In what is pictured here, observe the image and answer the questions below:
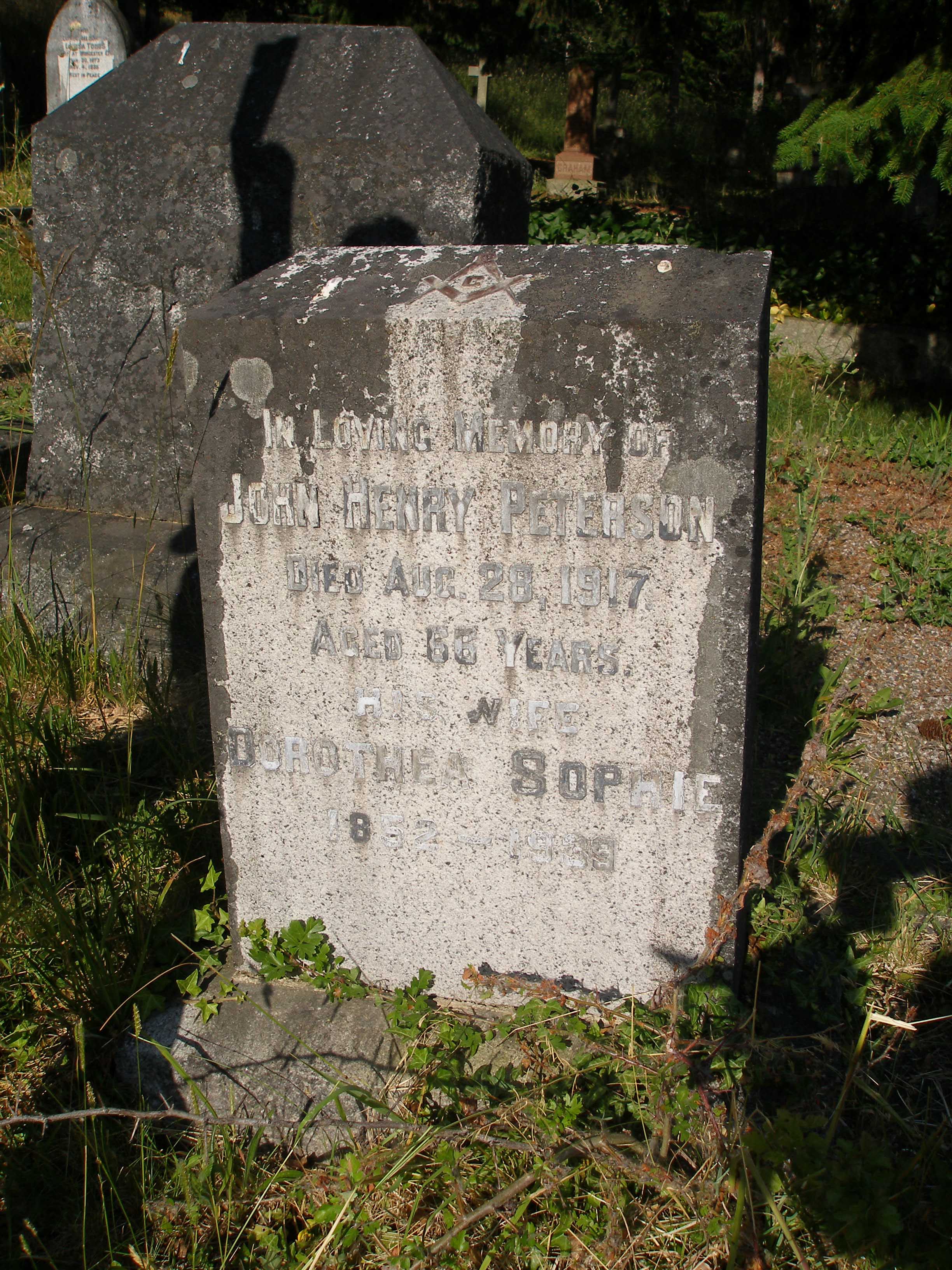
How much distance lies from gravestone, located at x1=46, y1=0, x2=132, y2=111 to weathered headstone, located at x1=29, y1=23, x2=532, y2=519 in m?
4.27

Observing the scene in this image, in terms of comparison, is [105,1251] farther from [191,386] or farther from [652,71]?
[652,71]

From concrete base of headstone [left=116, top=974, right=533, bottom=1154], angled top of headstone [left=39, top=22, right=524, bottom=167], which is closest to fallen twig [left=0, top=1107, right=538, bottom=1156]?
concrete base of headstone [left=116, top=974, right=533, bottom=1154]

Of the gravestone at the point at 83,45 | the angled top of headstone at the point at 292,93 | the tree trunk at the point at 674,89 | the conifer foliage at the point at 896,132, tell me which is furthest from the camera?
the tree trunk at the point at 674,89

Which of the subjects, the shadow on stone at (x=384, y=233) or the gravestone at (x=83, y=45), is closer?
the shadow on stone at (x=384, y=233)

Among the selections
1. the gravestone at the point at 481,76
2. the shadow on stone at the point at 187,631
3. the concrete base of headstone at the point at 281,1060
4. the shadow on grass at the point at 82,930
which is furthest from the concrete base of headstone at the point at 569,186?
the concrete base of headstone at the point at 281,1060

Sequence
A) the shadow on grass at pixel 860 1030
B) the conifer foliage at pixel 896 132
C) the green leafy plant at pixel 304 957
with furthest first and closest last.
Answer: the conifer foliage at pixel 896 132 < the green leafy plant at pixel 304 957 < the shadow on grass at pixel 860 1030

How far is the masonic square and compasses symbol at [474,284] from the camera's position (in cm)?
166

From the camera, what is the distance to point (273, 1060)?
1.91 metres

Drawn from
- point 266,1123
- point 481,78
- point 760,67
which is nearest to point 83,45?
point 266,1123

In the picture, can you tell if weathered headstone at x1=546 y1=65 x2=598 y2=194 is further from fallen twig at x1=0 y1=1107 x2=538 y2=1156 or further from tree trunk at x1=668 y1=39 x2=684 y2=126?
fallen twig at x1=0 y1=1107 x2=538 y2=1156

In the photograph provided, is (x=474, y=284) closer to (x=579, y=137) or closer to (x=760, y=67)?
(x=579, y=137)

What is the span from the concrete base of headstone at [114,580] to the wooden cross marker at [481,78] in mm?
11919

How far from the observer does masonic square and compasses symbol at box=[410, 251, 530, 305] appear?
5.45ft

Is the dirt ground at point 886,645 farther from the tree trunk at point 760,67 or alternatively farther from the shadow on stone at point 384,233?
the tree trunk at point 760,67
